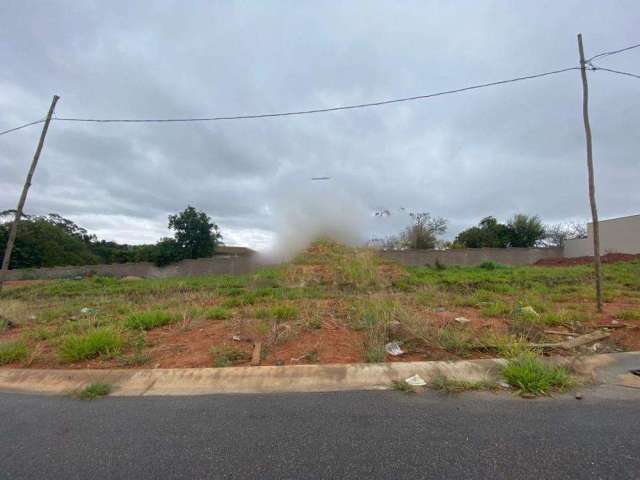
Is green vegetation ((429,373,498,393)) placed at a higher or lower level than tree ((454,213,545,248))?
lower

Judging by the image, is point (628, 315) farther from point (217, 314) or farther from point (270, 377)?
point (217, 314)

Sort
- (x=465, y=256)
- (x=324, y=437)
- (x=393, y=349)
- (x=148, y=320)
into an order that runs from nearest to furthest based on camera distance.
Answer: (x=324, y=437) → (x=393, y=349) → (x=148, y=320) → (x=465, y=256)

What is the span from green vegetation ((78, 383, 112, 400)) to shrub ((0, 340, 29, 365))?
184cm

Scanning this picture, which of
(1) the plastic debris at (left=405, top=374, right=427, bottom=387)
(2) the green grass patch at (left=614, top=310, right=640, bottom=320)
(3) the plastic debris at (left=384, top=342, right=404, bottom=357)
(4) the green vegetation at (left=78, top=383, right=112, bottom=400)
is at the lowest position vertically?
(4) the green vegetation at (left=78, top=383, right=112, bottom=400)

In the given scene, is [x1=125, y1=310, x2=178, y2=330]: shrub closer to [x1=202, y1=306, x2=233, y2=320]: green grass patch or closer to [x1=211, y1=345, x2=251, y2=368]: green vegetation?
[x1=202, y1=306, x2=233, y2=320]: green grass patch

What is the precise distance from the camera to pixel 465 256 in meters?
22.8

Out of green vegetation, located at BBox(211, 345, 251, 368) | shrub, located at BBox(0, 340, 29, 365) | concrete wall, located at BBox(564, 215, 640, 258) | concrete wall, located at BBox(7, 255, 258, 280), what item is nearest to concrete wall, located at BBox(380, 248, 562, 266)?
concrete wall, located at BBox(564, 215, 640, 258)

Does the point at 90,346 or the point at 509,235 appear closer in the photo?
the point at 90,346

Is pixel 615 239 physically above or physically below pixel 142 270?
above

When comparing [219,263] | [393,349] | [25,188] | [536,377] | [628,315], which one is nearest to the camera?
[536,377]

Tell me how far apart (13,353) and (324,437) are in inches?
184

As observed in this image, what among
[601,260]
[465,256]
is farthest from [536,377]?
[601,260]

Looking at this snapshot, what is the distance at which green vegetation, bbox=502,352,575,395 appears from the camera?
9.68 ft

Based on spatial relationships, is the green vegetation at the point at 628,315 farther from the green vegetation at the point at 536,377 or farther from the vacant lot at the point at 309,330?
the green vegetation at the point at 536,377
